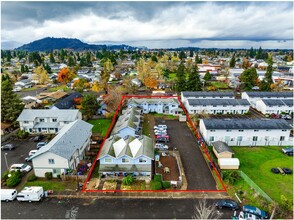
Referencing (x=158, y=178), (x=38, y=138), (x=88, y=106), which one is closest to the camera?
(x=158, y=178)

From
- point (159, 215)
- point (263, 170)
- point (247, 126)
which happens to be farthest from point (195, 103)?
point (159, 215)

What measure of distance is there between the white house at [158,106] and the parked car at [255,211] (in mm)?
31071

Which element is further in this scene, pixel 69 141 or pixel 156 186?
pixel 69 141

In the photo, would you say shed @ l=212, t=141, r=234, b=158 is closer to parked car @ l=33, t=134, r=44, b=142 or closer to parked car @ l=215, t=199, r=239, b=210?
parked car @ l=215, t=199, r=239, b=210

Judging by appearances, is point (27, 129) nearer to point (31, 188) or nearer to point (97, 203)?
point (31, 188)

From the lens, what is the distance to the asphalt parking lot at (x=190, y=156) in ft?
88.0

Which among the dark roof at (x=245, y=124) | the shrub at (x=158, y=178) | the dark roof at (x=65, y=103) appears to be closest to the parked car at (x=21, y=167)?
the shrub at (x=158, y=178)

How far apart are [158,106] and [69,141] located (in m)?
26.9

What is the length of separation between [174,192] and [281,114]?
40269mm

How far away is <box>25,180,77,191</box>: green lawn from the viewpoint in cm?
2595

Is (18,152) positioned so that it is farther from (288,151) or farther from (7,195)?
(288,151)

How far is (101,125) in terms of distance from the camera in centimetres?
4500

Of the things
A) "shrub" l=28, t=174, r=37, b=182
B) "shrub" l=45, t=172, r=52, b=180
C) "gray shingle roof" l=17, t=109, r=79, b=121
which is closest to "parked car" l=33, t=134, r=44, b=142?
"gray shingle roof" l=17, t=109, r=79, b=121

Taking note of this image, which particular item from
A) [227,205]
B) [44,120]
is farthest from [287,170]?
[44,120]
